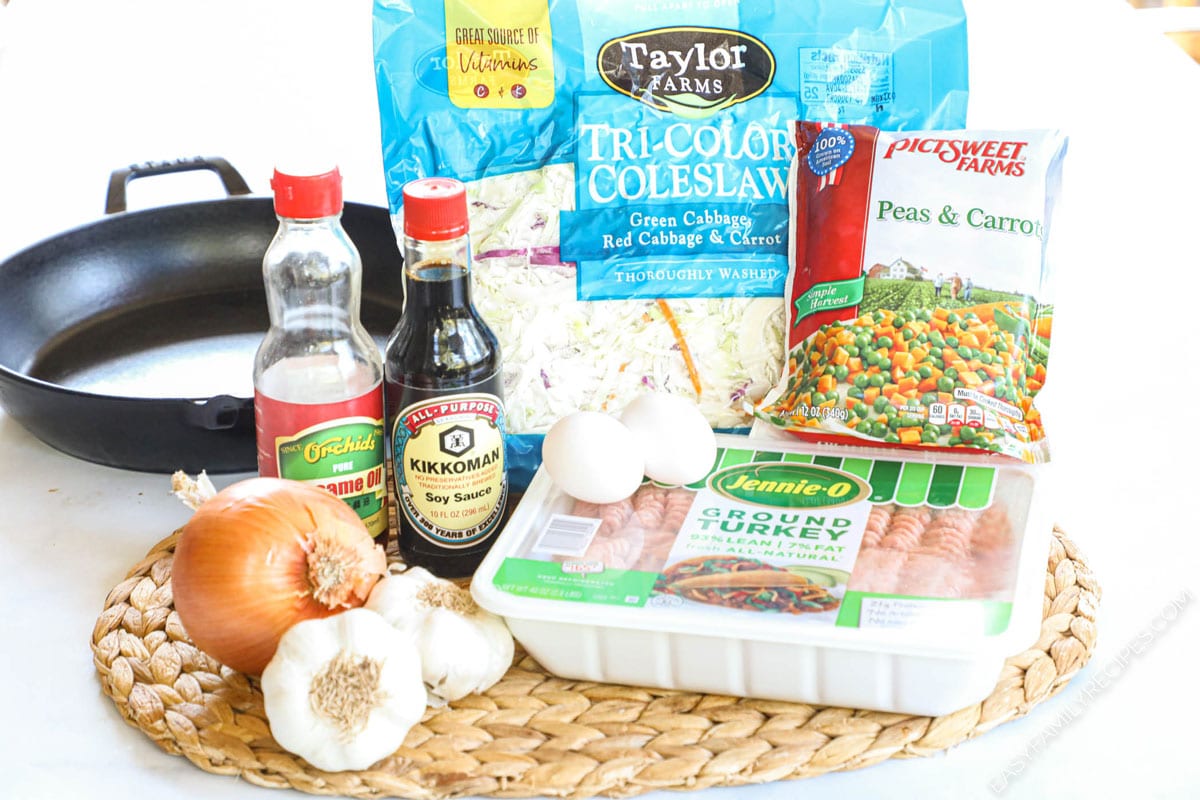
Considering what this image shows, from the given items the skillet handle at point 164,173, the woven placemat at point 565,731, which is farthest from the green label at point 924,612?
the skillet handle at point 164,173

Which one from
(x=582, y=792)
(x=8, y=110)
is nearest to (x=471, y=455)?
(x=582, y=792)

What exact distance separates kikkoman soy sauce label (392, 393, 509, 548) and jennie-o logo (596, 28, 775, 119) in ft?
1.12

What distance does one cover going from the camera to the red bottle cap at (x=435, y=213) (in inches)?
40.8

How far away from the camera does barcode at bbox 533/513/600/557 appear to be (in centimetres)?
107

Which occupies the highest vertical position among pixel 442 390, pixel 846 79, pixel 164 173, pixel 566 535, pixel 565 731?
pixel 846 79

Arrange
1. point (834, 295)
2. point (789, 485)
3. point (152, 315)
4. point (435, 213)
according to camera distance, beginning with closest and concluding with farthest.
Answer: point (435, 213), point (789, 485), point (834, 295), point (152, 315)

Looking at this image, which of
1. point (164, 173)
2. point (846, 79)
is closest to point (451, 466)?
point (846, 79)

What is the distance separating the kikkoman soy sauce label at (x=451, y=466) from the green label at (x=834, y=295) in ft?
1.11

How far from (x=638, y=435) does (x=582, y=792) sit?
12.7 inches

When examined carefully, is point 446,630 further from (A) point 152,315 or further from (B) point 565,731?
(A) point 152,315

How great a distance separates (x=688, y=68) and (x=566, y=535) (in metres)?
0.46

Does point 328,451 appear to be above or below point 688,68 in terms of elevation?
below

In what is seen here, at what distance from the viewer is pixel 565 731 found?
3.26ft

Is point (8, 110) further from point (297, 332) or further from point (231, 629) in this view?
point (231, 629)
